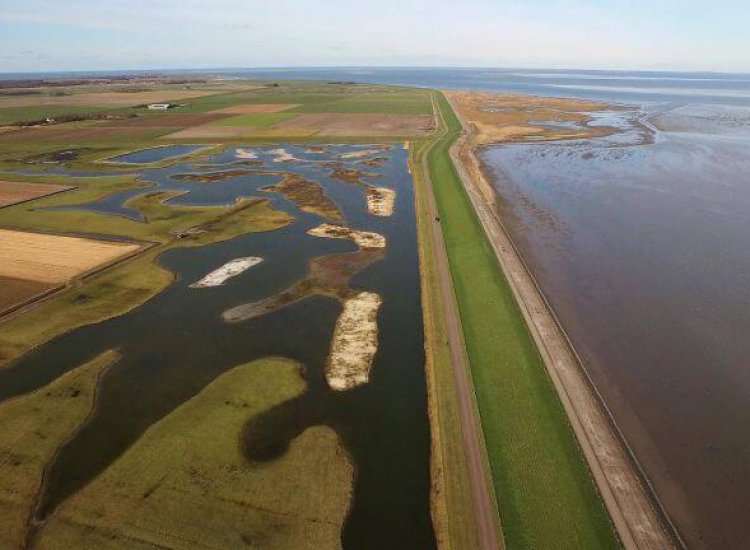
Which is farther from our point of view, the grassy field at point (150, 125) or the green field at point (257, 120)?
the green field at point (257, 120)

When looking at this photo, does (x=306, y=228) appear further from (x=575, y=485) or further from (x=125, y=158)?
(x=125, y=158)

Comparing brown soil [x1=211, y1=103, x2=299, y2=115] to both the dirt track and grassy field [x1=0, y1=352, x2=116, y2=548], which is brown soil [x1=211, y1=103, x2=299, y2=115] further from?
grassy field [x1=0, y1=352, x2=116, y2=548]

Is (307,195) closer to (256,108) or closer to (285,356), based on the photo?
(285,356)

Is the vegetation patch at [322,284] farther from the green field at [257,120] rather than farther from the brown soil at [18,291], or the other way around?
the green field at [257,120]

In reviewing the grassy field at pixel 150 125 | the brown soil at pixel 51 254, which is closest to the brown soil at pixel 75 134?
the grassy field at pixel 150 125

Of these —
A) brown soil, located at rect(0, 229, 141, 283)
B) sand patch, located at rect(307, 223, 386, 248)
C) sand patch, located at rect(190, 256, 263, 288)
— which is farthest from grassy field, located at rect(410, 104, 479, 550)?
brown soil, located at rect(0, 229, 141, 283)

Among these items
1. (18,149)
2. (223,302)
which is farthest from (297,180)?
(18,149)
